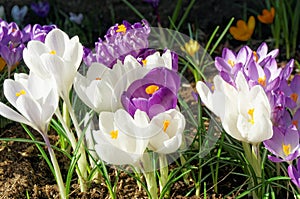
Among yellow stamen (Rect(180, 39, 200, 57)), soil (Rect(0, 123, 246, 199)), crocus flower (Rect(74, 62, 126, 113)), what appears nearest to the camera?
crocus flower (Rect(74, 62, 126, 113))

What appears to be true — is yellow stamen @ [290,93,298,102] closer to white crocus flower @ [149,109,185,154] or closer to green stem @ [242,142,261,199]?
green stem @ [242,142,261,199]

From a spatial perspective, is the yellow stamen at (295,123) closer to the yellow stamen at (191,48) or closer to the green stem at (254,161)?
the green stem at (254,161)

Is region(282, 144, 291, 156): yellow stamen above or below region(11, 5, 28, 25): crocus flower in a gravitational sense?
above

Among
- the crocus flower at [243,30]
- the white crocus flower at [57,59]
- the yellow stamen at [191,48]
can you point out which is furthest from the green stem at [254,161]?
the crocus flower at [243,30]

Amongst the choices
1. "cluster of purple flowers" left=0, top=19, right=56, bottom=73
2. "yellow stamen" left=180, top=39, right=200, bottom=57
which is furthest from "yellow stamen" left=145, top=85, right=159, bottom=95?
"yellow stamen" left=180, top=39, right=200, bottom=57

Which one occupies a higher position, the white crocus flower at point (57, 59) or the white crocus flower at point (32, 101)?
the white crocus flower at point (57, 59)

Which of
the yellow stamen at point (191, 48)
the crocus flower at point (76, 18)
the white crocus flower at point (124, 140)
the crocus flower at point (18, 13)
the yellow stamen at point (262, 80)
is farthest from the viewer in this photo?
the crocus flower at point (76, 18)

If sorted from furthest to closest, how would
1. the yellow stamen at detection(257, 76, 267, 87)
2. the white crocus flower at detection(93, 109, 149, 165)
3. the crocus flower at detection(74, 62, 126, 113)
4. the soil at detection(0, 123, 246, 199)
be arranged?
the soil at detection(0, 123, 246, 199) → the yellow stamen at detection(257, 76, 267, 87) → the crocus flower at detection(74, 62, 126, 113) → the white crocus flower at detection(93, 109, 149, 165)

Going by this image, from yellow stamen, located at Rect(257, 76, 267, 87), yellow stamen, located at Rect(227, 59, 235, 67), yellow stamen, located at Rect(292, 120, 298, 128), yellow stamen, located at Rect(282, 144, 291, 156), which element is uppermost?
yellow stamen, located at Rect(257, 76, 267, 87)
